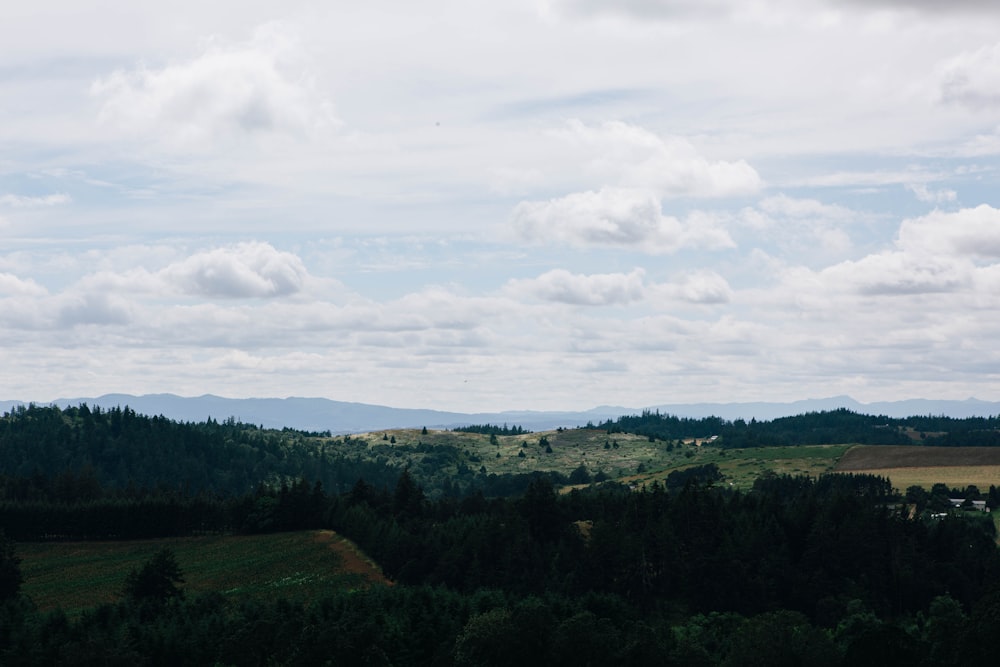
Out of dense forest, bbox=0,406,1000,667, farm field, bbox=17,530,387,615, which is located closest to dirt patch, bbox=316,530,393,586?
farm field, bbox=17,530,387,615

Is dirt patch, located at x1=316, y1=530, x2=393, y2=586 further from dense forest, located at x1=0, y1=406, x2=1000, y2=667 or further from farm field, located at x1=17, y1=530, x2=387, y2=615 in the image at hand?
dense forest, located at x1=0, y1=406, x2=1000, y2=667

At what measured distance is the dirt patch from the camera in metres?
156

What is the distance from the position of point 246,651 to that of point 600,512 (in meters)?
89.4

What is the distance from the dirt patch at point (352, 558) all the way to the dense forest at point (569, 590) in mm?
1932

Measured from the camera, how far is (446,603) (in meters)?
118

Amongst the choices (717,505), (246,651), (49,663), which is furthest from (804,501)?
(49,663)

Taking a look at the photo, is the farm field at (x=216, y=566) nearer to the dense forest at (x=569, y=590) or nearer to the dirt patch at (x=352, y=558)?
the dirt patch at (x=352, y=558)

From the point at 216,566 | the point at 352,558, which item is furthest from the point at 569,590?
the point at 216,566

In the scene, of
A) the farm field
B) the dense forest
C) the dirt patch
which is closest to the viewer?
the dense forest

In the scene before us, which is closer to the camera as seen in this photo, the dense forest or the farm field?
the dense forest

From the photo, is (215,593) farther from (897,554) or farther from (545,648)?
(897,554)

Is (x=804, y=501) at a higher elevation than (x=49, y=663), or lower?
higher

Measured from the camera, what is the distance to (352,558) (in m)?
166

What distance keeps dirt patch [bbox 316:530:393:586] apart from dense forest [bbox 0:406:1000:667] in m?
1.93
